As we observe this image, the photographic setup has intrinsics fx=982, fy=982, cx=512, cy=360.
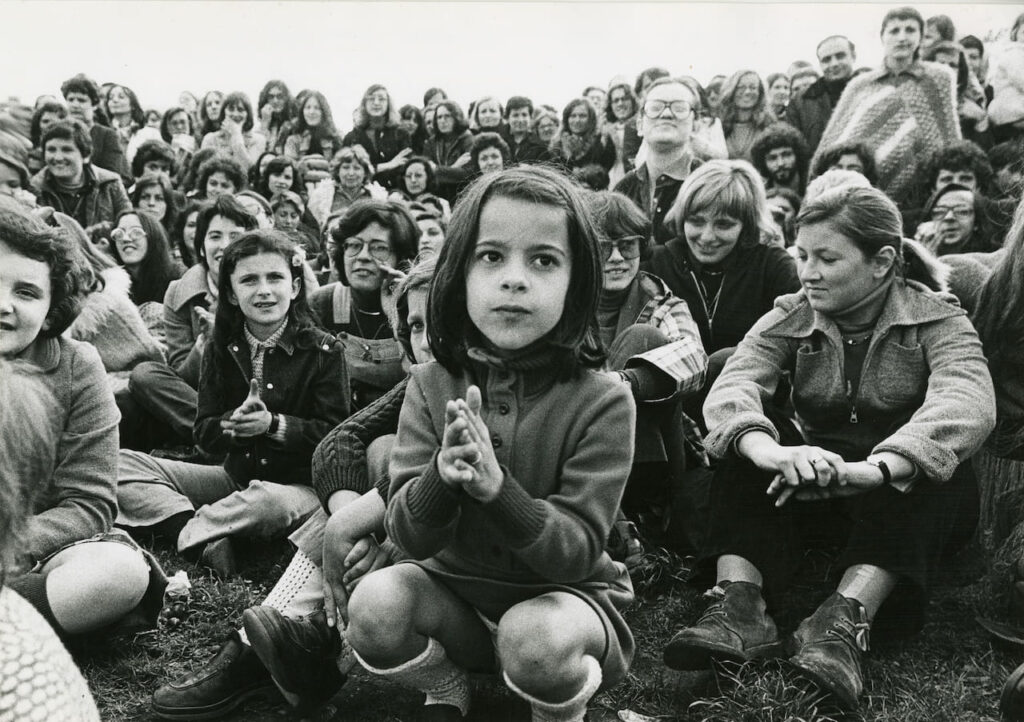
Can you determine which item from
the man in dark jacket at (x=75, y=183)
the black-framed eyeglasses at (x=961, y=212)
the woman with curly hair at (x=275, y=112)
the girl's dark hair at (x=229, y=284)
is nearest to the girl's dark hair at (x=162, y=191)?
the man in dark jacket at (x=75, y=183)

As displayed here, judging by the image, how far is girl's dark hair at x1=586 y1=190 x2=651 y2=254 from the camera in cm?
333

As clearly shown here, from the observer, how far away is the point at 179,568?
3221 millimetres

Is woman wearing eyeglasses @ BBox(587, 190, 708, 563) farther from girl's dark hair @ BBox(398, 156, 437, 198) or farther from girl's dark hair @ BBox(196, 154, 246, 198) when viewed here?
girl's dark hair @ BBox(196, 154, 246, 198)

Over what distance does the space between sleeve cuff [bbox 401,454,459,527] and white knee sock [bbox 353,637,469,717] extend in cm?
34

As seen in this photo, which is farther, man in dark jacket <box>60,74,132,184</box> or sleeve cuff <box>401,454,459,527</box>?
man in dark jacket <box>60,74,132,184</box>

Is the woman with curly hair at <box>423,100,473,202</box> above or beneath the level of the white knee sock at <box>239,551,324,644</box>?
above

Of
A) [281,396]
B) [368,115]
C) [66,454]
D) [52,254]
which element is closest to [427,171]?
[368,115]

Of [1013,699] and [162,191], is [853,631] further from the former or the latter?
[162,191]

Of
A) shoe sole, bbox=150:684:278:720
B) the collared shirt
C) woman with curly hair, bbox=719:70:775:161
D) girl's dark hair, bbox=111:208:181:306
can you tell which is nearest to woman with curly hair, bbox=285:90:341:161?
girl's dark hair, bbox=111:208:181:306

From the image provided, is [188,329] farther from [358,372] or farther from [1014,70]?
[1014,70]

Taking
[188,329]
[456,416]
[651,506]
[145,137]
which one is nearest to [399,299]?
[651,506]

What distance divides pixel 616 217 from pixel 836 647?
165 cm

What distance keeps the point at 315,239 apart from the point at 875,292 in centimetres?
417

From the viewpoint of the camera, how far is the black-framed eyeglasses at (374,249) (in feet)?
13.1
